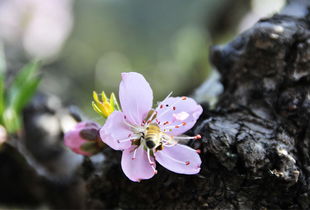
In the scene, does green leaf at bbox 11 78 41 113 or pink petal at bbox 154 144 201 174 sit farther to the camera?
green leaf at bbox 11 78 41 113

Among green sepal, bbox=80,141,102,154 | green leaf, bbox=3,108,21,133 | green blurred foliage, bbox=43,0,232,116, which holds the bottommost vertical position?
green blurred foliage, bbox=43,0,232,116

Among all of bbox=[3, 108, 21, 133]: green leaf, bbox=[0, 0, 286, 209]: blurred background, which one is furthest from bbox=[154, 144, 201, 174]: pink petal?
bbox=[0, 0, 286, 209]: blurred background

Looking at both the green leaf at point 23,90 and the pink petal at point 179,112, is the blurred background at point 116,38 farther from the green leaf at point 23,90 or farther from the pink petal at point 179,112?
the pink petal at point 179,112

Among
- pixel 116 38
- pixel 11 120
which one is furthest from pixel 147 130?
pixel 116 38

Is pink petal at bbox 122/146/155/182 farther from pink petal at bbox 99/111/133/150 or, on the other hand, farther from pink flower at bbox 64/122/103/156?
pink flower at bbox 64/122/103/156

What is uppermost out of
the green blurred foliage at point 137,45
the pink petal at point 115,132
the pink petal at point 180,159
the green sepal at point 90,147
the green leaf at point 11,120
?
the pink petal at point 115,132

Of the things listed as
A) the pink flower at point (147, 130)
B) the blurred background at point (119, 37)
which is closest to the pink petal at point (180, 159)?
the pink flower at point (147, 130)
